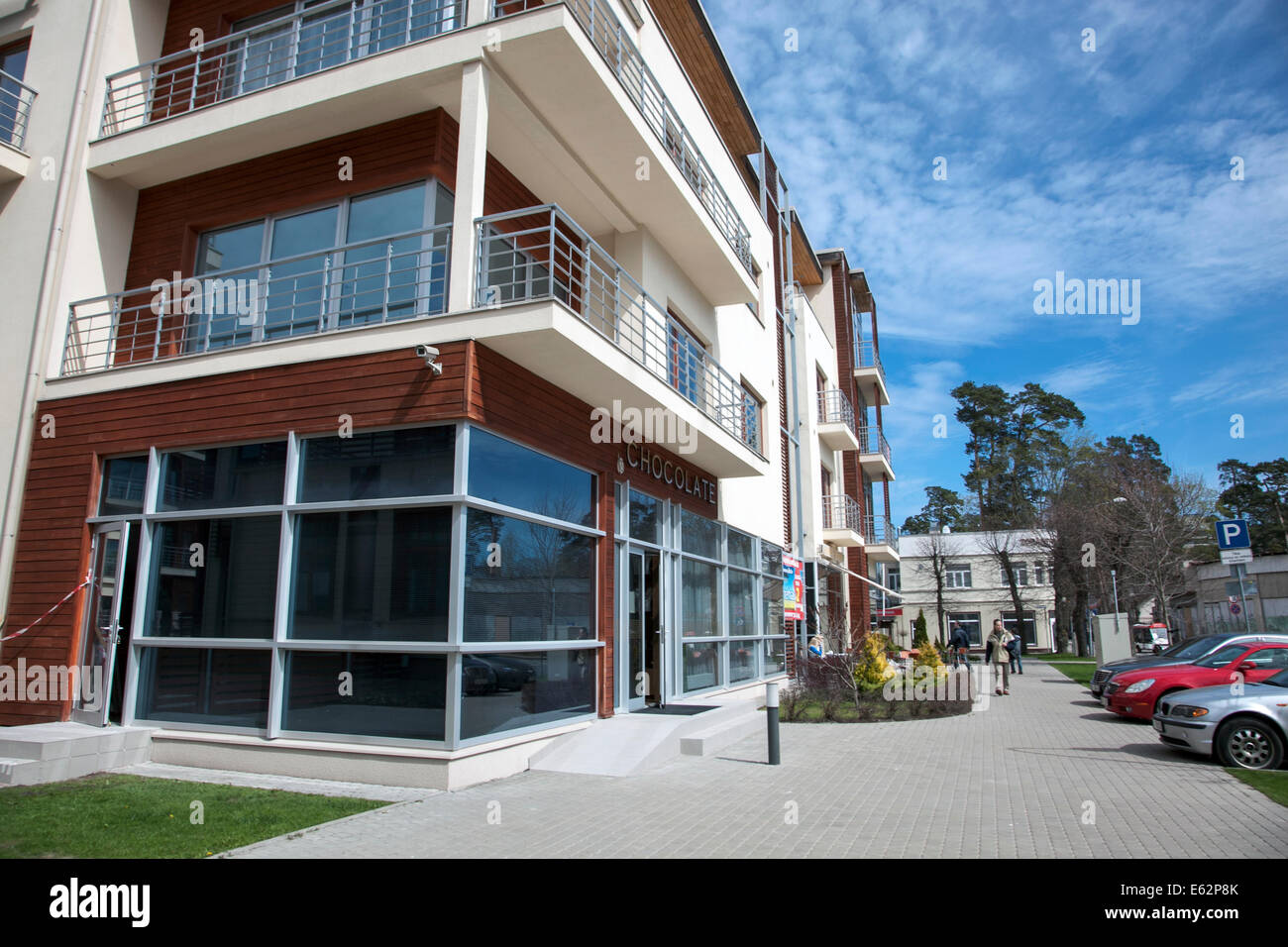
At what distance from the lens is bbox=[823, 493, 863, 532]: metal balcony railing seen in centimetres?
2994

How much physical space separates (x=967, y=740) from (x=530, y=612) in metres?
7.11

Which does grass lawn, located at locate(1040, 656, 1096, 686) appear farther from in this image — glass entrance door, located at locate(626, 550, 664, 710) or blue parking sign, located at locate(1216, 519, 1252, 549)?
glass entrance door, located at locate(626, 550, 664, 710)

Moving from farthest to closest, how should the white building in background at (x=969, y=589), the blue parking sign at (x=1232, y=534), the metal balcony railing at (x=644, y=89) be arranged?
the white building in background at (x=969, y=589), the blue parking sign at (x=1232, y=534), the metal balcony railing at (x=644, y=89)

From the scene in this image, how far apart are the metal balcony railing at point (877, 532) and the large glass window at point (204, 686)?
29091 millimetres

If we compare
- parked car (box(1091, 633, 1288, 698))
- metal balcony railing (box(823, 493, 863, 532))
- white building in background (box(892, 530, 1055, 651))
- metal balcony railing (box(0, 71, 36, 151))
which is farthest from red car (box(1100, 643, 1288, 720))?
white building in background (box(892, 530, 1055, 651))

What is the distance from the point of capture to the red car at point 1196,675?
12945 millimetres

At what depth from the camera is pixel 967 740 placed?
12180 mm

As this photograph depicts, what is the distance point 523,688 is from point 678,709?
408 cm

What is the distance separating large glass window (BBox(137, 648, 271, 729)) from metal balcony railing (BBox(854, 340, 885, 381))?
31.6 m

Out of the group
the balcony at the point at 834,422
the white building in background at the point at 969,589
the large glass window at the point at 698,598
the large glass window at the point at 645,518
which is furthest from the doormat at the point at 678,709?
the white building in background at the point at 969,589

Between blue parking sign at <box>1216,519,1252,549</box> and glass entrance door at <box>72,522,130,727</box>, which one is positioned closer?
glass entrance door at <box>72,522,130,727</box>

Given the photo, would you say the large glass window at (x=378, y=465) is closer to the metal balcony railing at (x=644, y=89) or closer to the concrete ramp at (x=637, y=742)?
the concrete ramp at (x=637, y=742)

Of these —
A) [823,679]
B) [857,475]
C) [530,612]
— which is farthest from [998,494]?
[530,612]
